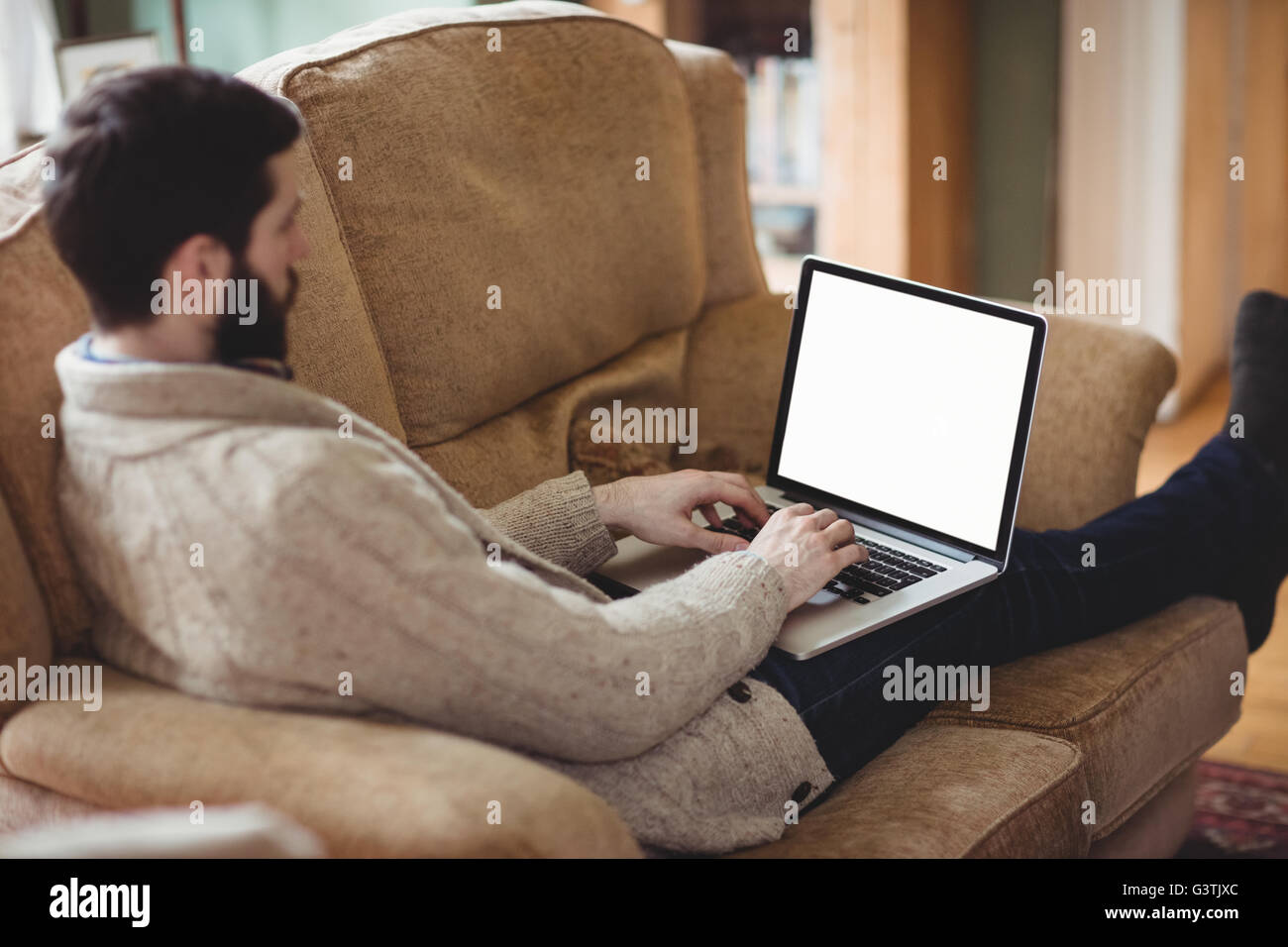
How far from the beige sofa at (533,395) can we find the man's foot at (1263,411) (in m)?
0.08

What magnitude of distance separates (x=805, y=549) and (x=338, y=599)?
0.49m

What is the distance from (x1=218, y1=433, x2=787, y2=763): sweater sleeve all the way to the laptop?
274 mm

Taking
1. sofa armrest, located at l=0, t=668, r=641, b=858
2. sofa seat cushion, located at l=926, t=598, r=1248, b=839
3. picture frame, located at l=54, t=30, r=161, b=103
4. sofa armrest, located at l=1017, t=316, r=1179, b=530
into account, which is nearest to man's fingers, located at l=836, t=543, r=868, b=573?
sofa seat cushion, located at l=926, t=598, r=1248, b=839

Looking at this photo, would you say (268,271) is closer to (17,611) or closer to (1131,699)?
(17,611)

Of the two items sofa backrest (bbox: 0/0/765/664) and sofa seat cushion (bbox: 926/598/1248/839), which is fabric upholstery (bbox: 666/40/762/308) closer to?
sofa backrest (bbox: 0/0/765/664)

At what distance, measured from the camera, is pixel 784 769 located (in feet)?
3.61

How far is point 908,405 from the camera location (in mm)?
1386

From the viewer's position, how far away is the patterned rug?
166cm

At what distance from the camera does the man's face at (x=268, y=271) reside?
0.89m

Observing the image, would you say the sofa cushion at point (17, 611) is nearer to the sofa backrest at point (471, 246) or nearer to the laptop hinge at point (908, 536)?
the sofa backrest at point (471, 246)

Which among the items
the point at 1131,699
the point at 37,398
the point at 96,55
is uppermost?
the point at 96,55

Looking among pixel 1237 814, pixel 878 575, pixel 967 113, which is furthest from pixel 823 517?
pixel 967 113

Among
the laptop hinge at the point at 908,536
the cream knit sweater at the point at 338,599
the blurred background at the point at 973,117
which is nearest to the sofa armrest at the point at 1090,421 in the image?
the laptop hinge at the point at 908,536
